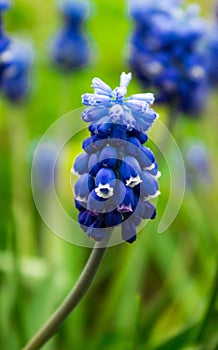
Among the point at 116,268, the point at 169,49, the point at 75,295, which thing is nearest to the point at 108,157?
the point at 75,295

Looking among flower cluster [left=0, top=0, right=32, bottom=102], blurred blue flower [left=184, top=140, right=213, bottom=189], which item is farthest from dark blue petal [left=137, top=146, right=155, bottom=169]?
blurred blue flower [left=184, top=140, right=213, bottom=189]

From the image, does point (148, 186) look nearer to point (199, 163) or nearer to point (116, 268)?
point (116, 268)

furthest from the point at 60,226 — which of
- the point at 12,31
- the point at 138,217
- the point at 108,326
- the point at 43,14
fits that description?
the point at 43,14

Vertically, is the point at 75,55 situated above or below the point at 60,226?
above

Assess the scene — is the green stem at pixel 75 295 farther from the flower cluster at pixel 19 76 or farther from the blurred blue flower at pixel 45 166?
the blurred blue flower at pixel 45 166

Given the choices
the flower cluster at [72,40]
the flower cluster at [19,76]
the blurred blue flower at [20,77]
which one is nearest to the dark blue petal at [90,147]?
the flower cluster at [19,76]

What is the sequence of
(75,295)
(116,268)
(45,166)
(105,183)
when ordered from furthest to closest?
1. (45,166)
2. (116,268)
3. (75,295)
4. (105,183)

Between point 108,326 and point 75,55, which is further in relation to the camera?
point 75,55

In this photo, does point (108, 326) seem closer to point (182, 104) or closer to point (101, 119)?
point (182, 104)
